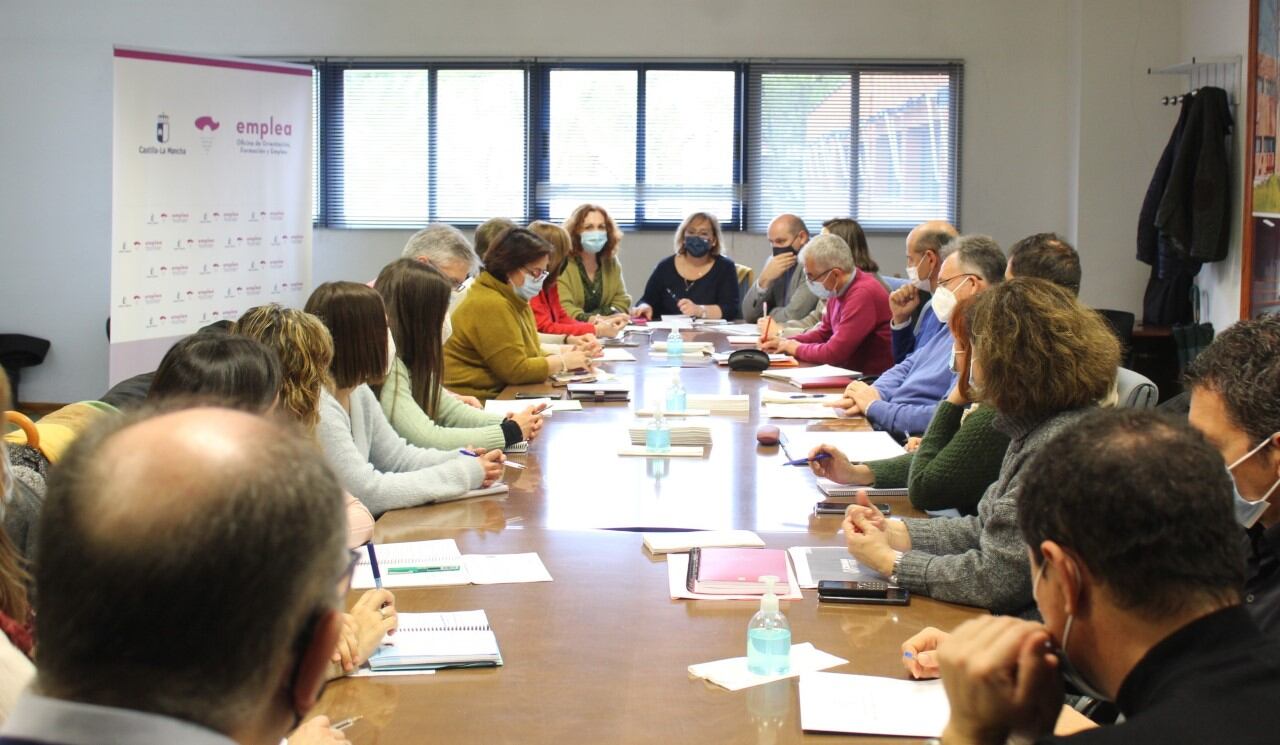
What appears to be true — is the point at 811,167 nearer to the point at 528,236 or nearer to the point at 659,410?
the point at 528,236

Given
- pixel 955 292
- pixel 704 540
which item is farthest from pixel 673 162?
pixel 704 540

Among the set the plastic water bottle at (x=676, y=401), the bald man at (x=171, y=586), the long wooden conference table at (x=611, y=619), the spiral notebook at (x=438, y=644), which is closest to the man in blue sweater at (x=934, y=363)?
the plastic water bottle at (x=676, y=401)


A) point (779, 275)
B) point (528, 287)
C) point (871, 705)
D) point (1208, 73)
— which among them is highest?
point (1208, 73)

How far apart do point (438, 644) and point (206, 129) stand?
4.79m

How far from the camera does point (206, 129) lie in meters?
6.28

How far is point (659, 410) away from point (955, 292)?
3.67 ft

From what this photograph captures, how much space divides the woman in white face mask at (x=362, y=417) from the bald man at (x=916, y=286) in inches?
113

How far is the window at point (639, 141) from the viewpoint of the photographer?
918 centimetres

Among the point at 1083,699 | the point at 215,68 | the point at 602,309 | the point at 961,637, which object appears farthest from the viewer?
the point at 602,309

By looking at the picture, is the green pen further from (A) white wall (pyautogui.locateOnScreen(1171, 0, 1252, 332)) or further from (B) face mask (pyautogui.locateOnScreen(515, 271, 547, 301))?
(A) white wall (pyautogui.locateOnScreen(1171, 0, 1252, 332))

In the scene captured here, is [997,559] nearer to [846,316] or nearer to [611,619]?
[611,619]

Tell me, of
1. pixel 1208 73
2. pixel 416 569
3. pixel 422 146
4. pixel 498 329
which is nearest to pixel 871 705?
pixel 416 569

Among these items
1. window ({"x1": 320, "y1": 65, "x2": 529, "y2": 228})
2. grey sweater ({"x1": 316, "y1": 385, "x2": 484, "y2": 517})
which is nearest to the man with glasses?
grey sweater ({"x1": 316, "y1": 385, "x2": 484, "y2": 517})

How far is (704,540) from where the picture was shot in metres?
2.78
